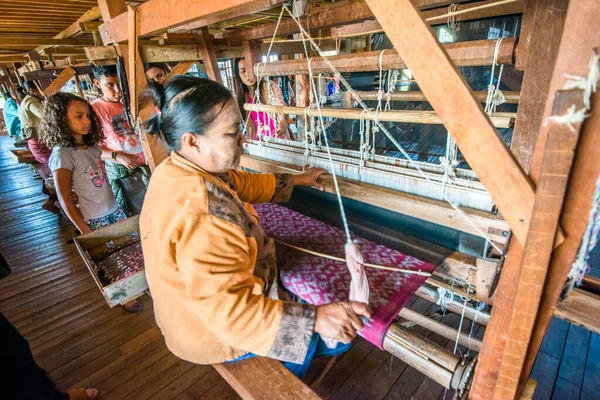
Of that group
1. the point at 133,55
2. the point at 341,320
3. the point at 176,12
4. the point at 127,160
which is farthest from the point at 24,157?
the point at 341,320

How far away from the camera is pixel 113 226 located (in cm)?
252

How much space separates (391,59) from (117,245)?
8.71 ft

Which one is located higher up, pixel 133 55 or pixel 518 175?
pixel 133 55

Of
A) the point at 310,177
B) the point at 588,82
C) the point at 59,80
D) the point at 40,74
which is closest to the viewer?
the point at 588,82

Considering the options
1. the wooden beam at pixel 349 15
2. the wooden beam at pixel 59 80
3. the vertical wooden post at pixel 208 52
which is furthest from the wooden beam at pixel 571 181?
the wooden beam at pixel 59 80

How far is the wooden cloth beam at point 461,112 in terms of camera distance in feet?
2.22

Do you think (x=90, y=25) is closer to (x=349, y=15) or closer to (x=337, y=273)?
(x=349, y=15)

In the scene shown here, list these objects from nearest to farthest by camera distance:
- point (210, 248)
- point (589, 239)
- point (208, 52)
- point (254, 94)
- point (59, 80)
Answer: point (589, 239)
point (210, 248)
point (208, 52)
point (254, 94)
point (59, 80)

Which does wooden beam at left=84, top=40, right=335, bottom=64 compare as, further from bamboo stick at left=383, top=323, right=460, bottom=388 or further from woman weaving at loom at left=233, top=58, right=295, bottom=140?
bamboo stick at left=383, top=323, right=460, bottom=388

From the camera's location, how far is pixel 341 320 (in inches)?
41.2

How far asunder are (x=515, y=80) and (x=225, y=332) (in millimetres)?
4635

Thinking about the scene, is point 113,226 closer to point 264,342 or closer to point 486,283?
point 264,342

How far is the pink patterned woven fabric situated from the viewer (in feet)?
3.98

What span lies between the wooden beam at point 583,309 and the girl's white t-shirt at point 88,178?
3384 mm
